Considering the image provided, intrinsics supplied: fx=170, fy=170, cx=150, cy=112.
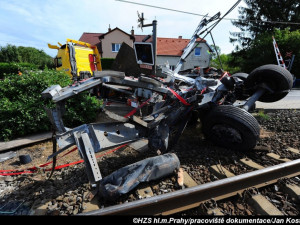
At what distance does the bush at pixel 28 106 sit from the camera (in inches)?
187

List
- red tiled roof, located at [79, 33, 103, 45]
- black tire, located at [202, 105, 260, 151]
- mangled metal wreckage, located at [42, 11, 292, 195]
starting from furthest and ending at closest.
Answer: red tiled roof, located at [79, 33, 103, 45] → black tire, located at [202, 105, 260, 151] → mangled metal wreckage, located at [42, 11, 292, 195]

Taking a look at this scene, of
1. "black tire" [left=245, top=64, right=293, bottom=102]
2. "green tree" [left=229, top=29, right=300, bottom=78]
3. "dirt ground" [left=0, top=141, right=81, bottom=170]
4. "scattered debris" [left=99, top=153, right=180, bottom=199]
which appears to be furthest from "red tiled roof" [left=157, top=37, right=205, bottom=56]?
"scattered debris" [left=99, top=153, right=180, bottom=199]

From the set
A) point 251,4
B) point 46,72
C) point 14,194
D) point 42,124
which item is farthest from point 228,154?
point 251,4

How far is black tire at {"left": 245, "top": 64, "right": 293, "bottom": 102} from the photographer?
4148 mm

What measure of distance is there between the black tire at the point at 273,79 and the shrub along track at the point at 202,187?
1329 mm

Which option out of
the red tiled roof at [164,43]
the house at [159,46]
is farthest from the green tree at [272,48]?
the red tiled roof at [164,43]

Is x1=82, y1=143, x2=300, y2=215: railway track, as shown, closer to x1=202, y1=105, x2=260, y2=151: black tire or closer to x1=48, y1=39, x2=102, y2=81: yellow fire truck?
x1=202, y1=105, x2=260, y2=151: black tire

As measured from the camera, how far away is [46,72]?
227 inches

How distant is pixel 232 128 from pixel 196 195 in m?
1.56

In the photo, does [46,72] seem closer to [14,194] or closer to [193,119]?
[14,194]

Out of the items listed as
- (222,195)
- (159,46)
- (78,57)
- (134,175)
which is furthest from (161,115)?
(159,46)

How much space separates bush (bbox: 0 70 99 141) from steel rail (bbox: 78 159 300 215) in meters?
Result: 4.17

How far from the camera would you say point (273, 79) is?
14.0 feet

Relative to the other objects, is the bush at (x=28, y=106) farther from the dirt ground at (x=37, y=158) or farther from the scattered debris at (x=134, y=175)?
the scattered debris at (x=134, y=175)
